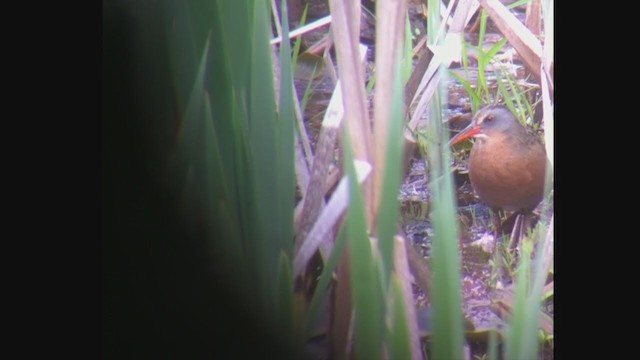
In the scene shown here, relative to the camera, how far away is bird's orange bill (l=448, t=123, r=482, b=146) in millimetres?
2078

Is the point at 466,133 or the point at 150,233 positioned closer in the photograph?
the point at 466,133

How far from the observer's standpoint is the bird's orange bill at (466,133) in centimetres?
208

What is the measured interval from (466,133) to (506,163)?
10cm

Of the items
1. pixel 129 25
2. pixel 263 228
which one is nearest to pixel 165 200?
pixel 263 228

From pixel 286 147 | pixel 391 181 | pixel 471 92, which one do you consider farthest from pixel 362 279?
pixel 471 92

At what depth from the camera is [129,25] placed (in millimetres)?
2168

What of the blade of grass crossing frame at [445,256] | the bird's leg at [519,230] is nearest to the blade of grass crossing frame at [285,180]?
the blade of grass crossing frame at [445,256]

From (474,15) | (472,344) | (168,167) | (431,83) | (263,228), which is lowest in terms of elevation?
(472,344)

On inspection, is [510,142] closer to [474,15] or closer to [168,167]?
[474,15]

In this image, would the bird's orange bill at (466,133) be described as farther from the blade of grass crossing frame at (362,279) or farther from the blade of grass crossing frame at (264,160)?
the blade of grass crossing frame at (264,160)

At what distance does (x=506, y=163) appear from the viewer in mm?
2086

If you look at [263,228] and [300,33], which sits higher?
[300,33]

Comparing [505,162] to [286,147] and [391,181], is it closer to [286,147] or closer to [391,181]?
[391,181]

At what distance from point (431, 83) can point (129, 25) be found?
25.0 inches
